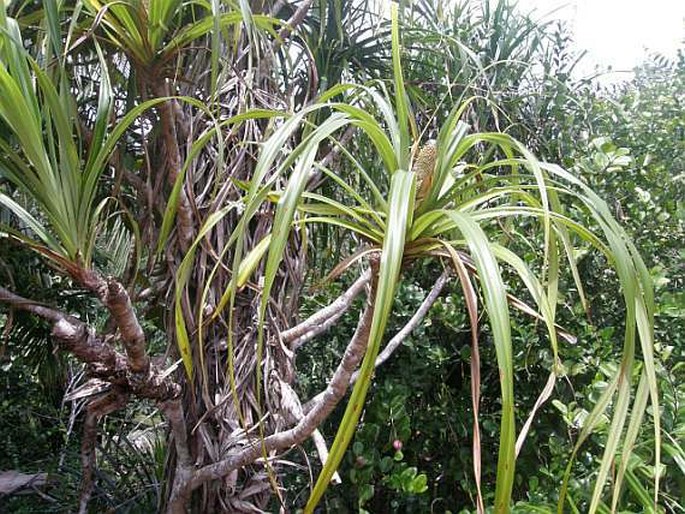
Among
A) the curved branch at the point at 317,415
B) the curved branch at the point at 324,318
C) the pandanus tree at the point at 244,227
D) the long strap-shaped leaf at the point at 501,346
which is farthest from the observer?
the curved branch at the point at 324,318

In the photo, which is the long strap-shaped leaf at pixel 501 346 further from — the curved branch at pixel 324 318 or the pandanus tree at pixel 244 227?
the curved branch at pixel 324 318

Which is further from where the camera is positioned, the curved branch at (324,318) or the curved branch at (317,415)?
the curved branch at (324,318)

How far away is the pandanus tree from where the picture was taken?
0.53 metres

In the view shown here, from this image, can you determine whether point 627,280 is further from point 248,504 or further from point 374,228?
point 248,504

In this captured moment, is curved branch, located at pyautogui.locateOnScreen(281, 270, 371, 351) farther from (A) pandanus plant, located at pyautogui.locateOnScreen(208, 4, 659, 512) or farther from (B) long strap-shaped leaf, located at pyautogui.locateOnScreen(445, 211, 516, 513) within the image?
(B) long strap-shaped leaf, located at pyautogui.locateOnScreen(445, 211, 516, 513)

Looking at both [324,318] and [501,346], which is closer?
[501,346]

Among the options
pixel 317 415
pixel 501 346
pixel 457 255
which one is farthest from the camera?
pixel 317 415

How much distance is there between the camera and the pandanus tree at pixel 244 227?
0.53 meters

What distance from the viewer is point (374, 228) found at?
0.76 m

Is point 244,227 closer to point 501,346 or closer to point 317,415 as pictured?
point 501,346

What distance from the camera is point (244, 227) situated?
60 centimetres

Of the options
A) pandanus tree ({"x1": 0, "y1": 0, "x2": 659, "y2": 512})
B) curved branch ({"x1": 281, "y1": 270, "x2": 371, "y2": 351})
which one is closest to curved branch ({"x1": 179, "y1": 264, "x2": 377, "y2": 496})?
pandanus tree ({"x1": 0, "y1": 0, "x2": 659, "y2": 512})

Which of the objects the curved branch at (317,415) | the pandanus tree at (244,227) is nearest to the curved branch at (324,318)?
the pandanus tree at (244,227)

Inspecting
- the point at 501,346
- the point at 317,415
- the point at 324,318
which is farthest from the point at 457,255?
the point at 324,318
